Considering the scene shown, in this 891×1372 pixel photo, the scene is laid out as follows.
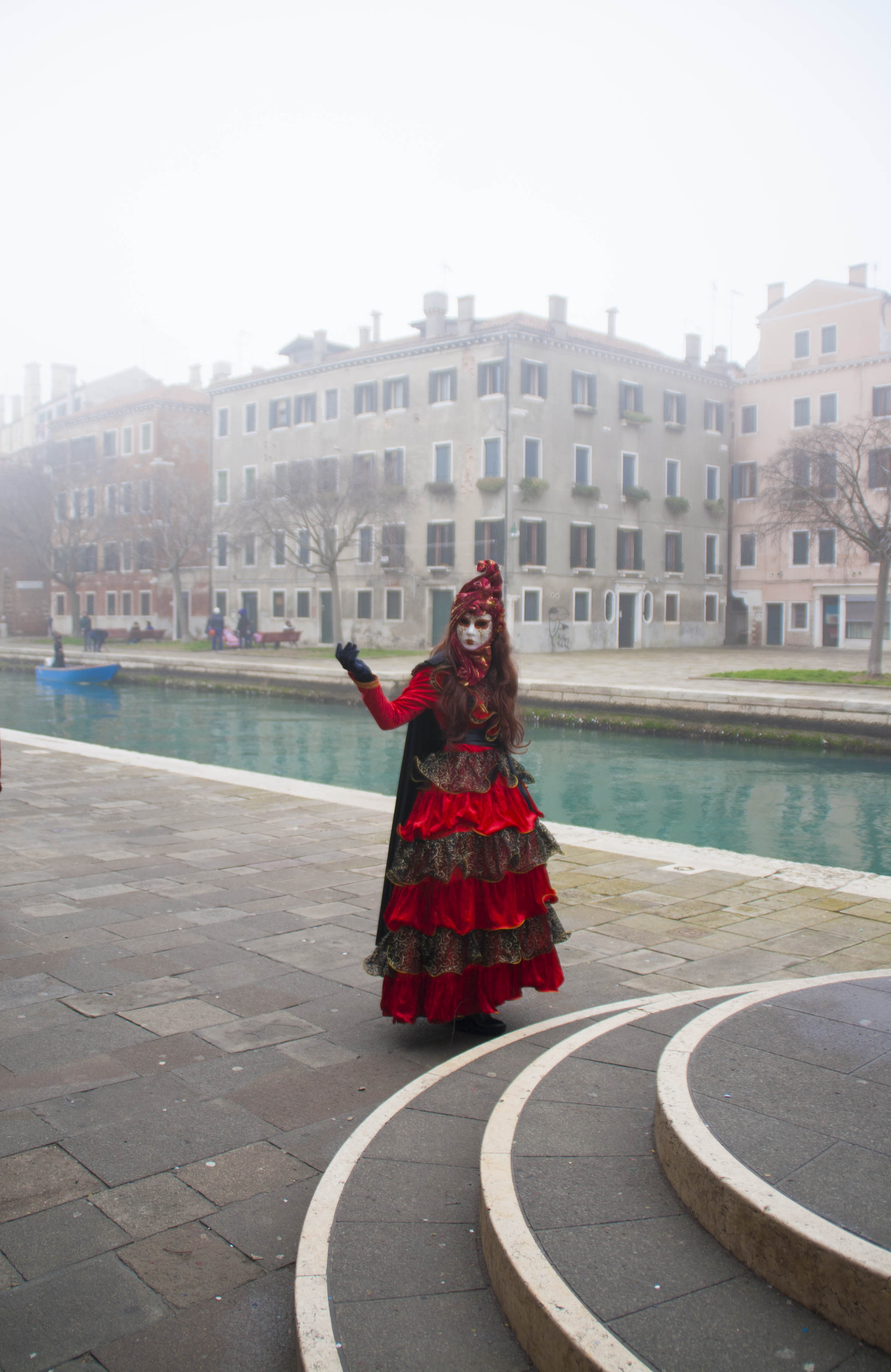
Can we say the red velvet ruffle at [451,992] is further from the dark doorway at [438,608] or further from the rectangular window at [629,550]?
the rectangular window at [629,550]

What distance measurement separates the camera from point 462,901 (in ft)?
12.5

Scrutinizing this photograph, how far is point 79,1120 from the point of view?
10.7ft

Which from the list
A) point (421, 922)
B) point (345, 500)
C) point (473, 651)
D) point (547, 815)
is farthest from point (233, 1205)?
point (345, 500)

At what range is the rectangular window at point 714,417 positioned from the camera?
4081 centimetres

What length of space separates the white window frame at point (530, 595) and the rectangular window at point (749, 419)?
38.7ft

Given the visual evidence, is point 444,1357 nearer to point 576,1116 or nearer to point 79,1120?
point 576,1116

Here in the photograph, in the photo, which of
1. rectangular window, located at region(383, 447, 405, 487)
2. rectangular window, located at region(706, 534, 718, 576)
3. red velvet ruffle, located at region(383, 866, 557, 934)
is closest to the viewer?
red velvet ruffle, located at region(383, 866, 557, 934)

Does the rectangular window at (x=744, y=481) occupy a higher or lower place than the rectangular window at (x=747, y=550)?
higher

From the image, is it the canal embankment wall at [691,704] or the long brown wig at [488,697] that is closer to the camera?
the long brown wig at [488,697]

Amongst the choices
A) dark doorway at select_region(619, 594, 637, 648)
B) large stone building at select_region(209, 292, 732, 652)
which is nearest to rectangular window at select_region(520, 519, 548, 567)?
large stone building at select_region(209, 292, 732, 652)

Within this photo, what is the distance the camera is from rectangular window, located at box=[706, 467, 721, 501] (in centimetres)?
4106

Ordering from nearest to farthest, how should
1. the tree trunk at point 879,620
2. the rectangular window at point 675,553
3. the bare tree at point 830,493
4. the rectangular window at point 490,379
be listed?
1. the tree trunk at point 879,620
2. the bare tree at point 830,493
3. the rectangular window at point 490,379
4. the rectangular window at point 675,553

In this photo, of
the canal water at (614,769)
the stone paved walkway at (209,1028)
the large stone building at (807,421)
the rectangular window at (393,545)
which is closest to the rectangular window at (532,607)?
the rectangular window at (393,545)

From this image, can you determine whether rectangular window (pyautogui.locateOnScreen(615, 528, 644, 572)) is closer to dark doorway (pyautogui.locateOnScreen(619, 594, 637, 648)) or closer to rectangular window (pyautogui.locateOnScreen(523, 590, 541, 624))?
dark doorway (pyautogui.locateOnScreen(619, 594, 637, 648))
